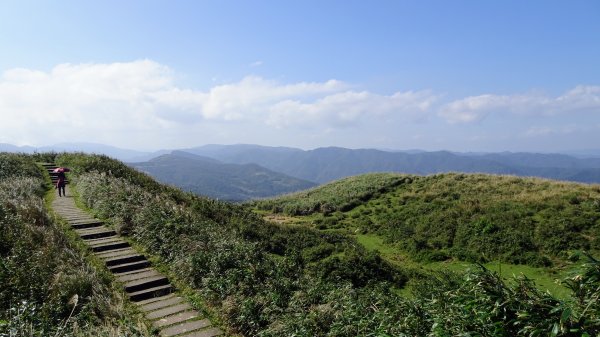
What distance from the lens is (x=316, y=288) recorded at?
31.8 feet

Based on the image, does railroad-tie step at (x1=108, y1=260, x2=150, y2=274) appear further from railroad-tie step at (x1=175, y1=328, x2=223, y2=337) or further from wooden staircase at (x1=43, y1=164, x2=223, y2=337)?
railroad-tie step at (x1=175, y1=328, x2=223, y2=337)

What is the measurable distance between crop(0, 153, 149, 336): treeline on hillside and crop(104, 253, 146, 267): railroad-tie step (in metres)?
0.67

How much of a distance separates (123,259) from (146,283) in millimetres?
1832

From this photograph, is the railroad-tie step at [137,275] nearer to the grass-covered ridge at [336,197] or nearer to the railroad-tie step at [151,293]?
the railroad-tie step at [151,293]

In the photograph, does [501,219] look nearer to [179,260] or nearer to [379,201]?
[379,201]

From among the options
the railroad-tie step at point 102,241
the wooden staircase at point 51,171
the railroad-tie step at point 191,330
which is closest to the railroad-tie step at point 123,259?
the railroad-tie step at point 102,241

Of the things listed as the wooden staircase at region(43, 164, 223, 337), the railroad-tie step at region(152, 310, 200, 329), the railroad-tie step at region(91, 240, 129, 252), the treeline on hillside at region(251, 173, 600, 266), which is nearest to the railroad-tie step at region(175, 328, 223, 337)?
the wooden staircase at region(43, 164, 223, 337)

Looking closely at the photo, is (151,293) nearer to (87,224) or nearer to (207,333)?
(207,333)

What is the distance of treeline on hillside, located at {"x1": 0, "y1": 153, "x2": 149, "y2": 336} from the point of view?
7715 millimetres

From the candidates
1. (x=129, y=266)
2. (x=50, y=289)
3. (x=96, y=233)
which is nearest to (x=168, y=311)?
(x=50, y=289)

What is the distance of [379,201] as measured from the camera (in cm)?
3903

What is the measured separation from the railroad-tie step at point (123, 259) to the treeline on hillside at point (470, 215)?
675 inches

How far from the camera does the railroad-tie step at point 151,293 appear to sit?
34.4 ft

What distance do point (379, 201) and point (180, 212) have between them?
2701cm
